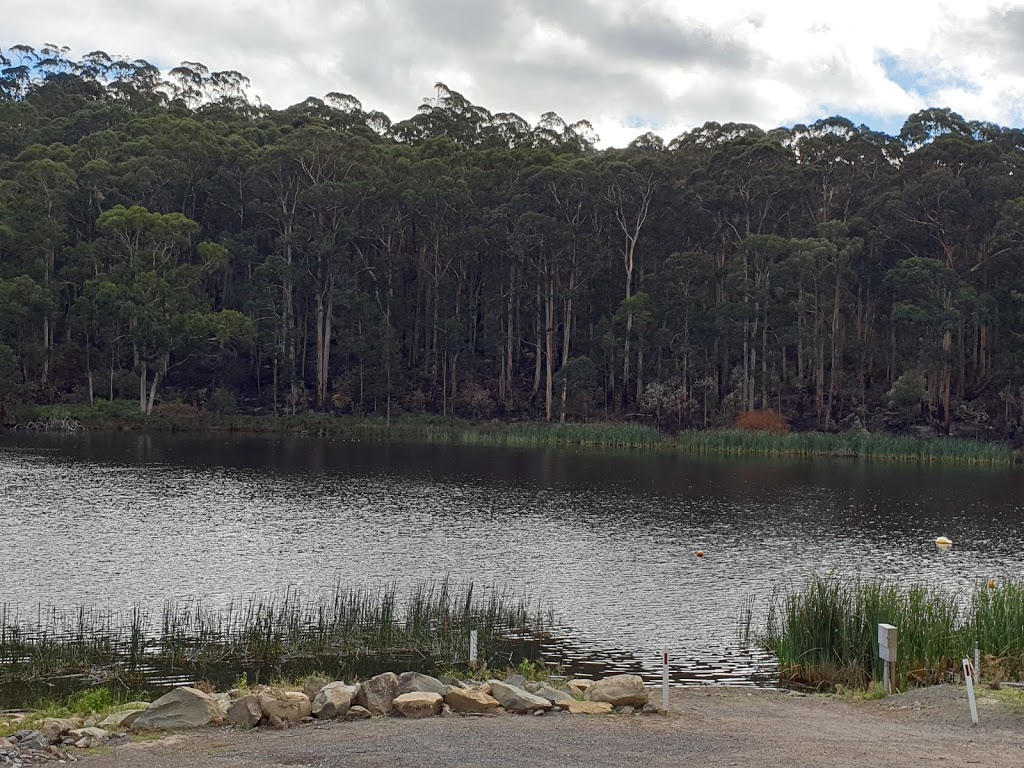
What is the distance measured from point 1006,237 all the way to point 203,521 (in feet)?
165

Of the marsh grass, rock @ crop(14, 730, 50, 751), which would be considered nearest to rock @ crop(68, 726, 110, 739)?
rock @ crop(14, 730, 50, 751)

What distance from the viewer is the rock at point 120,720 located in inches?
449

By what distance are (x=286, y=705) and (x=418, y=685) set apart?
159 centimetres

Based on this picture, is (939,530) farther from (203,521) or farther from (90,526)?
(90,526)

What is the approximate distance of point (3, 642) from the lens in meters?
15.4

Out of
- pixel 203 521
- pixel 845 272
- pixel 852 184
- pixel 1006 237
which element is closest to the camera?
pixel 203 521

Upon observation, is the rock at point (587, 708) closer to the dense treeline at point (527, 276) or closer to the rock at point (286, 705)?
the rock at point (286, 705)

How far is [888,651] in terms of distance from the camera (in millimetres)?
13508

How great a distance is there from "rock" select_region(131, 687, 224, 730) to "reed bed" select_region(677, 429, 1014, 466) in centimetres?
4672

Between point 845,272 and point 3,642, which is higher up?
point 845,272

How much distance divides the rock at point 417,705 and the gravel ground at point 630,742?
0.69ft

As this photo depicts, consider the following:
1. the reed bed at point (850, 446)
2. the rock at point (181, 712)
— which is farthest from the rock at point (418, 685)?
the reed bed at point (850, 446)

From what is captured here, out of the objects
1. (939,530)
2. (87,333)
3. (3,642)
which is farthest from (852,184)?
(3,642)

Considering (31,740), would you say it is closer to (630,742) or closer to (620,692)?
(630,742)
